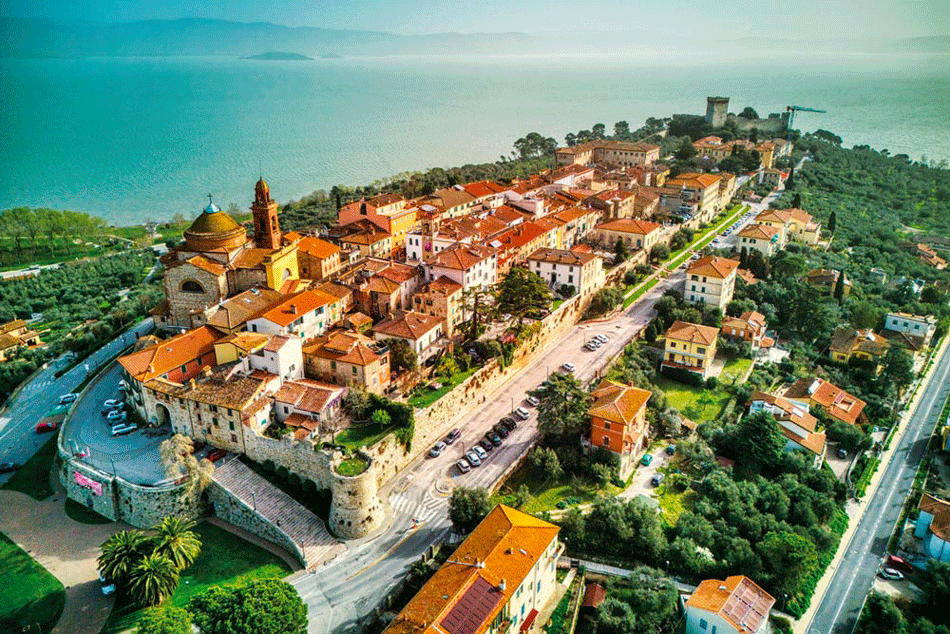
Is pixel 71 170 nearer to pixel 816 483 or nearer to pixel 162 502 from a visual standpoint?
pixel 162 502

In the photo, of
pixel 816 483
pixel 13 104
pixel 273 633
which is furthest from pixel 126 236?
pixel 13 104

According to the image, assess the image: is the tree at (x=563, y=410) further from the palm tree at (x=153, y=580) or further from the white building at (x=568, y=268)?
the palm tree at (x=153, y=580)

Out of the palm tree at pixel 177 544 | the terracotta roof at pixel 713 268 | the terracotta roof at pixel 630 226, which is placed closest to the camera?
the palm tree at pixel 177 544

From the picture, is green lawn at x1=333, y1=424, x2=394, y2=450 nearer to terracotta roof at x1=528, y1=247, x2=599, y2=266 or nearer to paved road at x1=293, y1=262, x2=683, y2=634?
paved road at x1=293, y1=262, x2=683, y2=634

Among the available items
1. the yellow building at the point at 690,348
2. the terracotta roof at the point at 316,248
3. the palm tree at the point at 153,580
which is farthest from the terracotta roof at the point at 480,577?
the terracotta roof at the point at 316,248

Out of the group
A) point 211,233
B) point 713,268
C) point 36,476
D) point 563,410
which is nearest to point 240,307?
point 211,233

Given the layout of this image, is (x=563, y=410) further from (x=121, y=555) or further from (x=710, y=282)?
(x=710, y=282)
